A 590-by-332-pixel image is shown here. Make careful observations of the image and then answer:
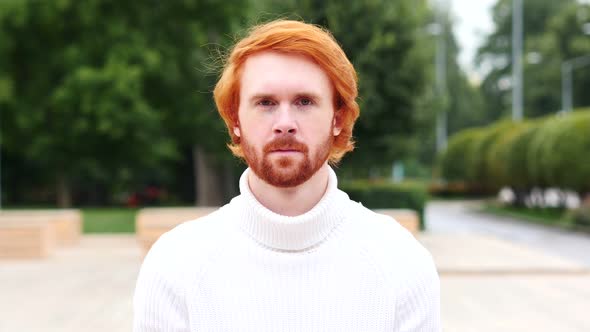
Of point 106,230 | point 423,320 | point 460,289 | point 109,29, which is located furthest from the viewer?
point 109,29

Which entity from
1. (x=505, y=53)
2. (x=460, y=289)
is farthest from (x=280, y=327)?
(x=505, y=53)

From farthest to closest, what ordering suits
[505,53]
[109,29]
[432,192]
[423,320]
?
[505,53] < [432,192] < [109,29] < [423,320]

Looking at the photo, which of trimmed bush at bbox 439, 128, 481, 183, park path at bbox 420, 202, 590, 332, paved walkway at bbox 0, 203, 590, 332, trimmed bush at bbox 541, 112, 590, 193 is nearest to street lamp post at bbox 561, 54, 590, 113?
trimmed bush at bbox 439, 128, 481, 183

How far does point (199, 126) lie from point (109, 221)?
433 cm

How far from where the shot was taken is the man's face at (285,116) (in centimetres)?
214

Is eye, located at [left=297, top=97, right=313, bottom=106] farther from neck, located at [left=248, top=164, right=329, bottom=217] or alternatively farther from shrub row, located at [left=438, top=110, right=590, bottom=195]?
shrub row, located at [left=438, top=110, right=590, bottom=195]

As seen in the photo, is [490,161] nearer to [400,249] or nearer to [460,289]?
[460,289]

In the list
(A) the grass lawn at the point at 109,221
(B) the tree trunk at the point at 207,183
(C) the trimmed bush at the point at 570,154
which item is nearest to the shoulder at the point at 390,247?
(A) the grass lawn at the point at 109,221

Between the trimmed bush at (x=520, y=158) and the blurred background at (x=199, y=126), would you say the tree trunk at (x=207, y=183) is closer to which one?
the blurred background at (x=199, y=126)

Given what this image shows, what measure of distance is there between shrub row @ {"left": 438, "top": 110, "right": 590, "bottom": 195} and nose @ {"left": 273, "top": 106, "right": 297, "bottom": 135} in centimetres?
2469

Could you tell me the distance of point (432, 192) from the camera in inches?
1981

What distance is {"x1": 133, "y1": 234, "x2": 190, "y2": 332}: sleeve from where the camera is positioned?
7.51 ft

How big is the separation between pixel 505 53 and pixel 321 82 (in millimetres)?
71245

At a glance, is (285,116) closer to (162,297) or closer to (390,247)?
(390,247)
